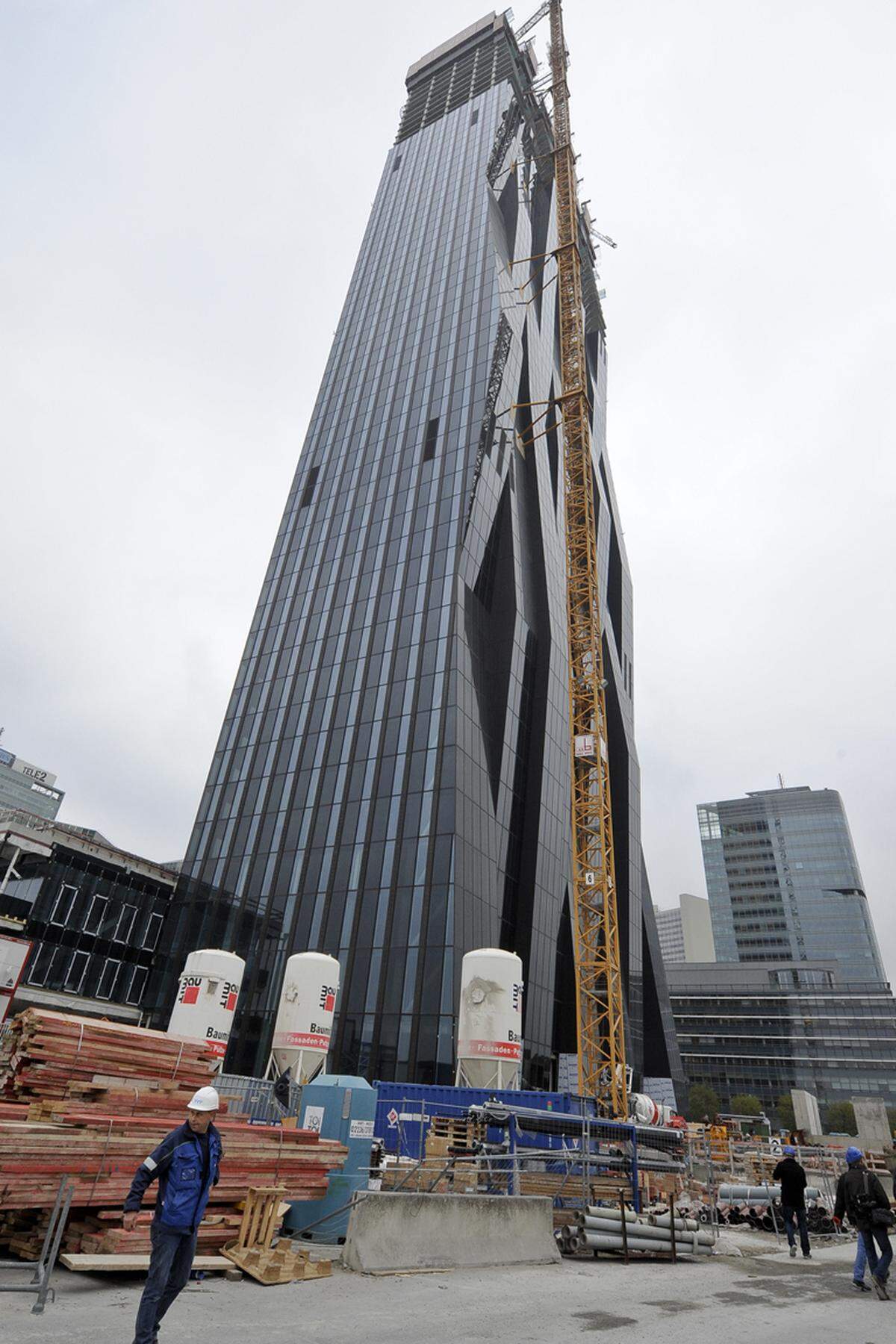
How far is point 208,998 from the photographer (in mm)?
28500

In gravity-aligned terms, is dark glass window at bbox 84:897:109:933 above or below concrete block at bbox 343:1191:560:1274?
above

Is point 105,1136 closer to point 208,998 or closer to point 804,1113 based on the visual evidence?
point 208,998

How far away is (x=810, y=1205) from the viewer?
21406mm

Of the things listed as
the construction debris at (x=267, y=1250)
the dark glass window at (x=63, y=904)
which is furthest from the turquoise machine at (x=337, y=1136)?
the dark glass window at (x=63, y=904)

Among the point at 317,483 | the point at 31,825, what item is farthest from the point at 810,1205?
the point at 317,483

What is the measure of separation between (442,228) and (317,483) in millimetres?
31387

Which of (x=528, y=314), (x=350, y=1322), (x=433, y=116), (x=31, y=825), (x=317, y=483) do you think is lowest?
(x=350, y=1322)

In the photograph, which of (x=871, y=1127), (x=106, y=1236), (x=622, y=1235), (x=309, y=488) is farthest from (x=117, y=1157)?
(x=309, y=488)

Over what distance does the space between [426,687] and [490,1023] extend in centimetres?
A: 2321

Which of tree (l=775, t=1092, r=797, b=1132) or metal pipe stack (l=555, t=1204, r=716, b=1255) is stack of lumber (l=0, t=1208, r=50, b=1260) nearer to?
metal pipe stack (l=555, t=1204, r=716, b=1255)

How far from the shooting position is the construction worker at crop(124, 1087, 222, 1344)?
568 centimetres

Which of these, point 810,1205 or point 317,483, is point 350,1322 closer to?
point 810,1205

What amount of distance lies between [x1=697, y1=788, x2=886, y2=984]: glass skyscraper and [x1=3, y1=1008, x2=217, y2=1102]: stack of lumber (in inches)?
5741

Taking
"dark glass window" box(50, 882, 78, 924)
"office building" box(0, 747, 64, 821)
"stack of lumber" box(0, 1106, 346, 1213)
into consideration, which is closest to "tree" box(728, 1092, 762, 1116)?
"dark glass window" box(50, 882, 78, 924)
